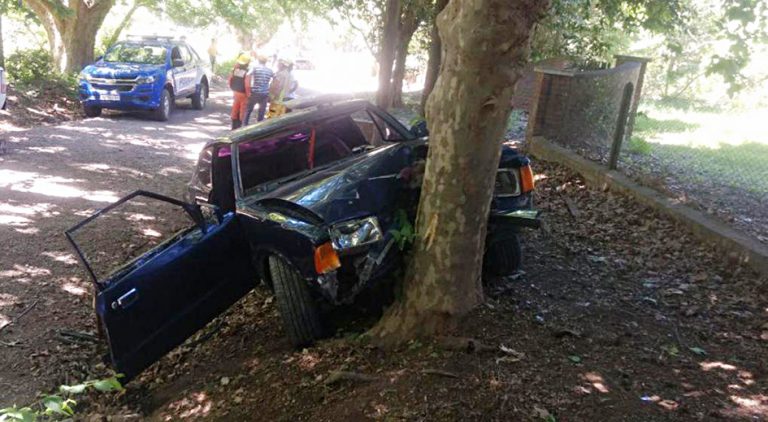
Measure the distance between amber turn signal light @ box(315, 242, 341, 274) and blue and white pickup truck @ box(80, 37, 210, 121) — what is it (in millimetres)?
12089

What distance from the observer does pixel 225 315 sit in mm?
5605

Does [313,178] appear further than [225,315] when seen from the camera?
No

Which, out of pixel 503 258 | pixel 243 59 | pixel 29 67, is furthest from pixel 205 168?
pixel 29 67

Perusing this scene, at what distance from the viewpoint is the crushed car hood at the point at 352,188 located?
166 inches

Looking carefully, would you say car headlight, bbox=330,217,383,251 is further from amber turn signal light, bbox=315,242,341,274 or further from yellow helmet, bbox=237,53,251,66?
yellow helmet, bbox=237,53,251,66

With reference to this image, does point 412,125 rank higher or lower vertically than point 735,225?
higher

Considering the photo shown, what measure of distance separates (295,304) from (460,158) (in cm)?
148

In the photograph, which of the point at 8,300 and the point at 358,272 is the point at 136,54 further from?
the point at 358,272

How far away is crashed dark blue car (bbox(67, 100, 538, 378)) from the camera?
4008 mm

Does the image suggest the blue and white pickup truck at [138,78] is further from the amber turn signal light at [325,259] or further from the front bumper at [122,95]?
the amber turn signal light at [325,259]

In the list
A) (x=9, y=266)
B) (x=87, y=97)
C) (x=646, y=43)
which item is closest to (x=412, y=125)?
(x=9, y=266)

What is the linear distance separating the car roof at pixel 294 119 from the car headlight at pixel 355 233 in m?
1.49

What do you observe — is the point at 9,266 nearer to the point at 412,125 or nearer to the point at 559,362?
the point at 412,125

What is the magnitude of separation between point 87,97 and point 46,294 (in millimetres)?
10044
